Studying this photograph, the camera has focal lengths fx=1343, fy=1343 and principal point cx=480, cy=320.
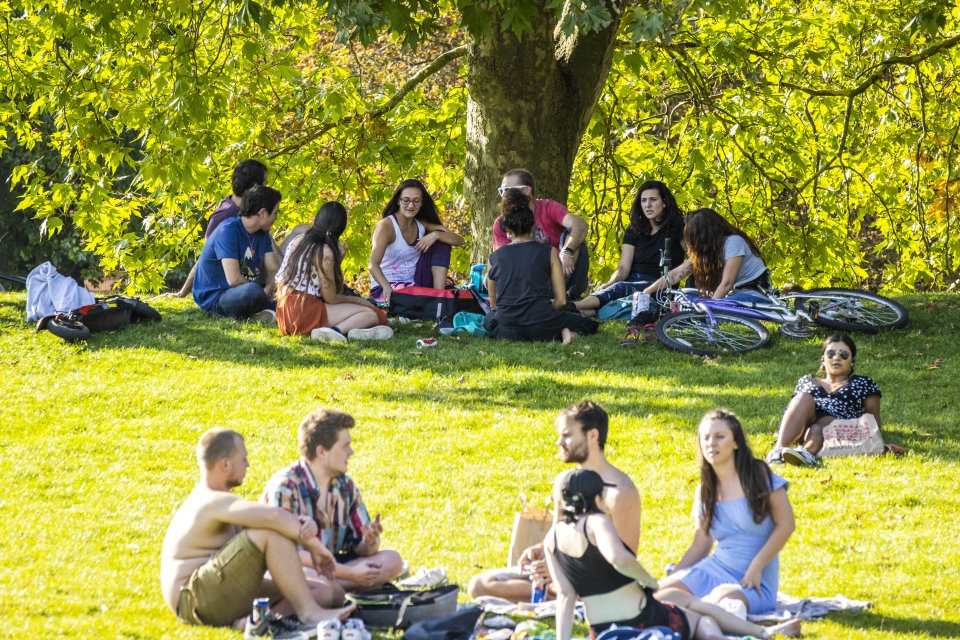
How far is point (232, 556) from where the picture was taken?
246 inches

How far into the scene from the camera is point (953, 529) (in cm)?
824

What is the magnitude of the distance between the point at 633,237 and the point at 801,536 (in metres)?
6.55

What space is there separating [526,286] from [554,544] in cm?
688

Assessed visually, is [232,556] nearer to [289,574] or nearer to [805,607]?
[289,574]

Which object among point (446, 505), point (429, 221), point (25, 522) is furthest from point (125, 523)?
point (429, 221)

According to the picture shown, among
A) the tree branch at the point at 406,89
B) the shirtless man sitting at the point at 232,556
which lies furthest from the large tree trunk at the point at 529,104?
the shirtless man sitting at the point at 232,556

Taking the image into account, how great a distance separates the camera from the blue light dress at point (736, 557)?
6730 millimetres

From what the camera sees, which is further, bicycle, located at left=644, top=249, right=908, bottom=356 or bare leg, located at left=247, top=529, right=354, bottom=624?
bicycle, located at left=644, top=249, right=908, bottom=356

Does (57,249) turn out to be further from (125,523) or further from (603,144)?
(125,523)

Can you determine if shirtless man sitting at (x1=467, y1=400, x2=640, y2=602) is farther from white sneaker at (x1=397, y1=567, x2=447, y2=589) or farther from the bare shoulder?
white sneaker at (x1=397, y1=567, x2=447, y2=589)

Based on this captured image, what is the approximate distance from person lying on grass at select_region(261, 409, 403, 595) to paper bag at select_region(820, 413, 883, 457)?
393cm

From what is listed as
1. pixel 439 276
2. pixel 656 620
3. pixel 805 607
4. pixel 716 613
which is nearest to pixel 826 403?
pixel 805 607

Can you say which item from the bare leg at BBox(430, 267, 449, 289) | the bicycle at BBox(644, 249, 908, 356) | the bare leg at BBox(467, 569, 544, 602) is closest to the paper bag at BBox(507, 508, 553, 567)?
the bare leg at BBox(467, 569, 544, 602)

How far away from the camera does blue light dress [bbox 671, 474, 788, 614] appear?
673 cm
